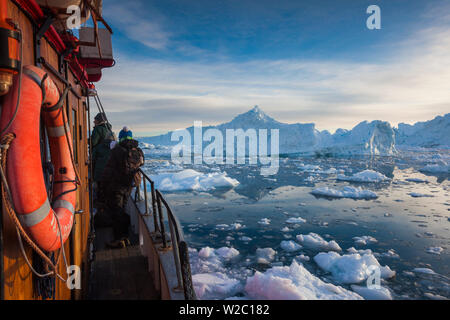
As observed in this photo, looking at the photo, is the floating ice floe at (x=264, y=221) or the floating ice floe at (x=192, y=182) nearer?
the floating ice floe at (x=264, y=221)

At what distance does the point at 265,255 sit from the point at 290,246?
3.07ft

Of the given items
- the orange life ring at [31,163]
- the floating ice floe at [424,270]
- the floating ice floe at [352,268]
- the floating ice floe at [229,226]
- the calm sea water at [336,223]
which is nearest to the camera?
the orange life ring at [31,163]

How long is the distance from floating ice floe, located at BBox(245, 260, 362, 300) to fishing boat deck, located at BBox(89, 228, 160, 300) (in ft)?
7.60

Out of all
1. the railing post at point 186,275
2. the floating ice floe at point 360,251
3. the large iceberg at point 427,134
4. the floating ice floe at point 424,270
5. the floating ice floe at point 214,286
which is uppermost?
the large iceberg at point 427,134

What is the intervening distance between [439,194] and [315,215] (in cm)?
912

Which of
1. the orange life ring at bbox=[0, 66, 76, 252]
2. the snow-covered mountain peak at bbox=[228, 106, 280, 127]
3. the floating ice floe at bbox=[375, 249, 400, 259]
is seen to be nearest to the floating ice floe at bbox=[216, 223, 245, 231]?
the floating ice floe at bbox=[375, 249, 400, 259]

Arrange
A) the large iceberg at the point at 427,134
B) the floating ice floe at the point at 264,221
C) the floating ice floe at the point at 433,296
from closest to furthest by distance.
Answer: the floating ice floe at the point at 433,296
the floating ice floe at the point at 264,221
the large iceberg at the point at 427,134

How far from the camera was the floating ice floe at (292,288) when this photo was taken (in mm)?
4672

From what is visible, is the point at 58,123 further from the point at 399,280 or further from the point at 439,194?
the point at 439,194

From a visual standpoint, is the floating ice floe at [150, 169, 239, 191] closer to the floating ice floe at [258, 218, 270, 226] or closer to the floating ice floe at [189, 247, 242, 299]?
the floating ice floe at [258, 218, 270, 226]

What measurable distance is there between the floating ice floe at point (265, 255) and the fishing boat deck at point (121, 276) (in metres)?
3.75

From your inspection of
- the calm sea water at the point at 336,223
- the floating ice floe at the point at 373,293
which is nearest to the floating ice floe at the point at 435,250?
the calm sea water at the point at 336,223

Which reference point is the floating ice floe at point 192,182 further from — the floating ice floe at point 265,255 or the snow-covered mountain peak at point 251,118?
the snow-covered mountain peak at point 251,118

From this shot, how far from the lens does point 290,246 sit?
7.77 meters
